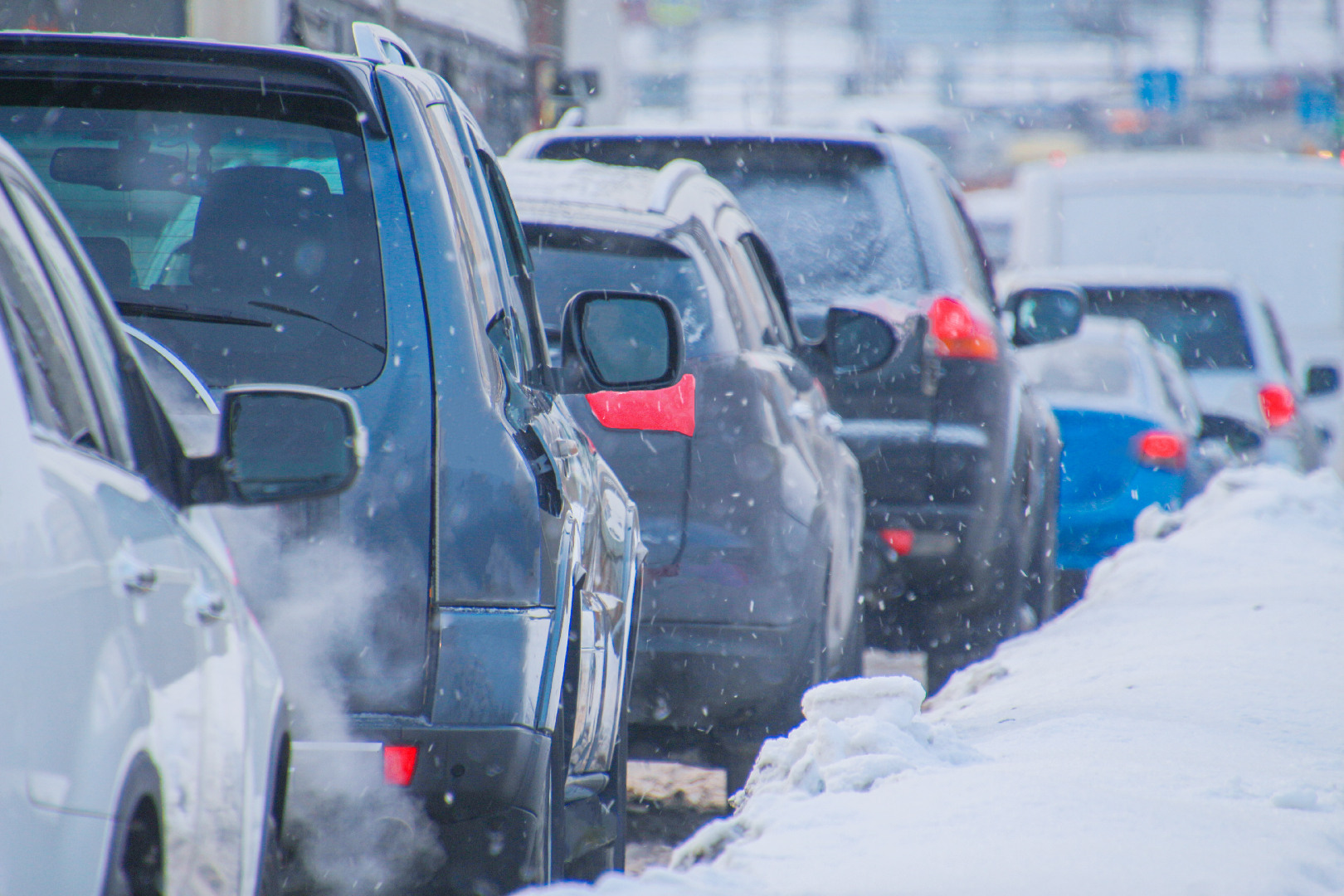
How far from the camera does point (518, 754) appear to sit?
3.01 meters

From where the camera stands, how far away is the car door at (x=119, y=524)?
196 centimetres

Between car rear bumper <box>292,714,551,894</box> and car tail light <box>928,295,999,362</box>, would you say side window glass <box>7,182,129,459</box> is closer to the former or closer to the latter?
car rear bumper <box>292,714,551,894</box>

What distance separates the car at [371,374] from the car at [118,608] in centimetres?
21

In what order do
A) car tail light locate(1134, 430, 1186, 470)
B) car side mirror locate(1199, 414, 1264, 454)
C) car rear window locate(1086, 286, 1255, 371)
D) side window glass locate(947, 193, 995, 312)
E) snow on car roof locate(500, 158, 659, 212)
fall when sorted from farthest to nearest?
1. car rear window locate(1086, 286, 1255, 371)
2. car side mirror locate(1199, 414, 1264, 454)
3. car tail light locate(1134, 430, 1186, 470)
4. side window glass locate(947, 193, 995, 312)
5. snow on car roof locate(500, 158, 659, 212)

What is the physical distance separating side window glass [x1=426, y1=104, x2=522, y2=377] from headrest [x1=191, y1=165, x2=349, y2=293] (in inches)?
8.3

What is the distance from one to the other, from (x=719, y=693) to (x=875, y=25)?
198 feet

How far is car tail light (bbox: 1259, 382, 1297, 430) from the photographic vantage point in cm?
1262

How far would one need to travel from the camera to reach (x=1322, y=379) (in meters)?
13.5

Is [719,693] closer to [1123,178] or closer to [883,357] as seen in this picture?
[883,357]

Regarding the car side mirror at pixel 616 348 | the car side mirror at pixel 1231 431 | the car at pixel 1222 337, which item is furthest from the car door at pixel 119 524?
the car at pixel 1222 337

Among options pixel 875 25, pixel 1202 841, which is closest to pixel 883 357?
pixel 1202 841

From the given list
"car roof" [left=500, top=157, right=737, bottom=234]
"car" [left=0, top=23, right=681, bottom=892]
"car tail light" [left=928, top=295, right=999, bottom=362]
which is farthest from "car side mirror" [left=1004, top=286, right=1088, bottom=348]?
"car" [left=0, top=23, right=681, bottom=892]

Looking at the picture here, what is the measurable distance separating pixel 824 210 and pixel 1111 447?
12.3 ft

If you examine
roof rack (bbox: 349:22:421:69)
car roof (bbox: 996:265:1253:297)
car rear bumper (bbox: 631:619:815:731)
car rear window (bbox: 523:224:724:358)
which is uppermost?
roof rack (bbox: 349:22:421:69)
